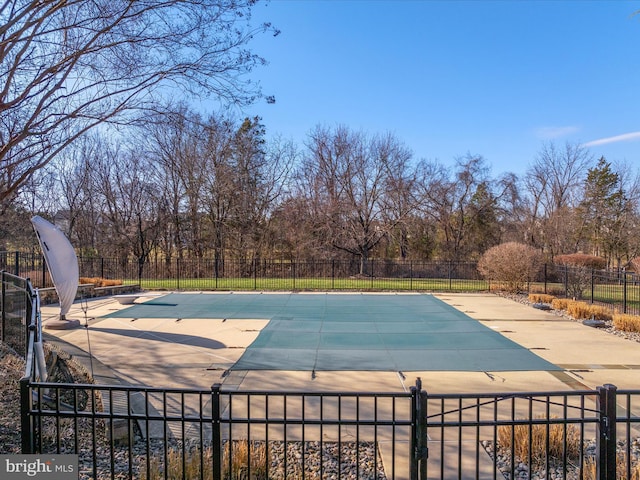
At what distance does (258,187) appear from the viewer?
102 feet

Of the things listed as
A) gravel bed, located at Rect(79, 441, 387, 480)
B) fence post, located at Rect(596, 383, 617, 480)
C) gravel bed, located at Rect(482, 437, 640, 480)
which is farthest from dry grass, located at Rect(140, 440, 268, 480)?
fence post, located at Rect(596, 383, 617, 480)

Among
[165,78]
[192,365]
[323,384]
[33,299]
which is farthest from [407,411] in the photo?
[165,78]

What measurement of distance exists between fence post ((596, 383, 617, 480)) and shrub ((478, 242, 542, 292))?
50.1 ft

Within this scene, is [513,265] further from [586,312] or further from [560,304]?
[586,312]

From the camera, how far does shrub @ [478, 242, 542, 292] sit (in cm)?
1716

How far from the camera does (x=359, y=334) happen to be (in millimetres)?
9766

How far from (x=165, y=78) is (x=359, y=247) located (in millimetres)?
21700

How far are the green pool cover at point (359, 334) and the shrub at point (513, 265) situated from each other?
3741mm

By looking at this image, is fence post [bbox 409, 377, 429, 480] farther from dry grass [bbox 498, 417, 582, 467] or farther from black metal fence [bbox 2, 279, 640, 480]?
dry grass [bbox 498, 417, 582, 467]

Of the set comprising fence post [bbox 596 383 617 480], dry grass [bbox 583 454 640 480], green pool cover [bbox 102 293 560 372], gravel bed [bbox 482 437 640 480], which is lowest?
green pool cover [bbox 102 293 560 372]

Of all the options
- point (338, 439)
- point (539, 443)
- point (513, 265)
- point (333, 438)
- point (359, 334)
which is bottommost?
point (359, 334)

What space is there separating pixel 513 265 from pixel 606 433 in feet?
50.8

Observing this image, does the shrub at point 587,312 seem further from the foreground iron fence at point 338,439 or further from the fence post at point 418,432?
the fence post at point 418,432

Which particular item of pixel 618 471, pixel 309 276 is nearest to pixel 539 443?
pixel 618 471
